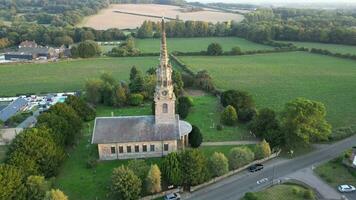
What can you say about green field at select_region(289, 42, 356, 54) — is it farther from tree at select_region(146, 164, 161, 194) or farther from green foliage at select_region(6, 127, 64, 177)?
green foliage at select_region(6, 127, 64, 177)

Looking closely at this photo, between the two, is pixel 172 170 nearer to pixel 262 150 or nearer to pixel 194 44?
pixel 262 150

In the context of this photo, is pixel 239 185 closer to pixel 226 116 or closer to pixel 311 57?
pixel 226 116

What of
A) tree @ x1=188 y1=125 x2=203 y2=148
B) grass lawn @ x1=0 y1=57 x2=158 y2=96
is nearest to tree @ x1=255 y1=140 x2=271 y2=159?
tree @ x1=188 y1=125 x2=203 y2=148

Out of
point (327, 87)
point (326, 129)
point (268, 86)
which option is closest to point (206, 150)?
point (326, 129)

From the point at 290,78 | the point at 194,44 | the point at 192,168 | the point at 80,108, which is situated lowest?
the point at 290,78

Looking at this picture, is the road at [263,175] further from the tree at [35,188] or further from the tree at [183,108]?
the tree at [183,108]

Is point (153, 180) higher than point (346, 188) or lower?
higher

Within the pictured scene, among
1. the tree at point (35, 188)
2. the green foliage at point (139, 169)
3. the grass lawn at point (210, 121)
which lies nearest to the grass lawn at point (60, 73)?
the grass lawn at point (210, 121)

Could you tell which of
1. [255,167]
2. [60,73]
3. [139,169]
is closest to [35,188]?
[139,169]
